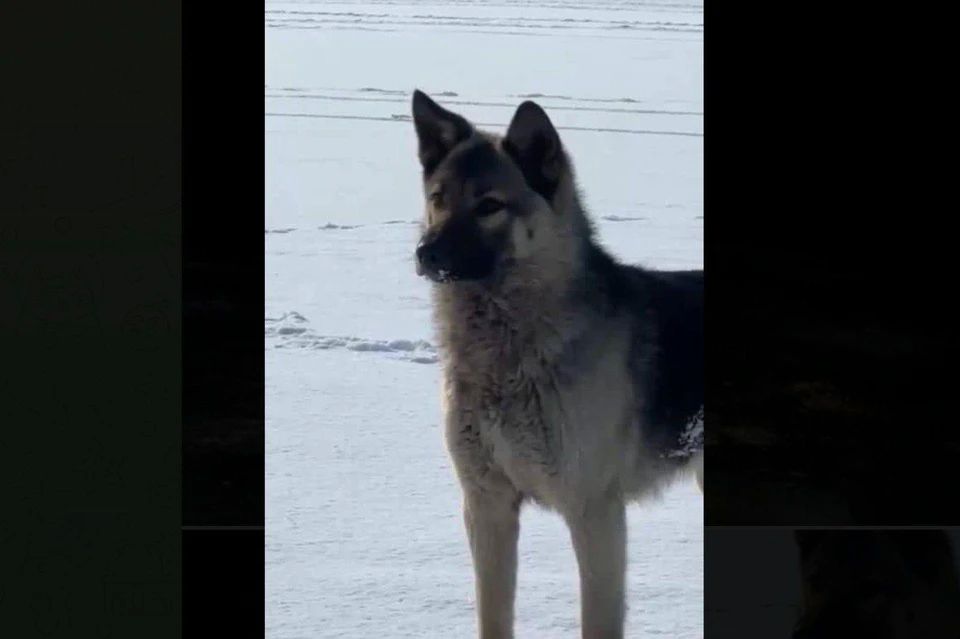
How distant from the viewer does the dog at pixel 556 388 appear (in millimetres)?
3506

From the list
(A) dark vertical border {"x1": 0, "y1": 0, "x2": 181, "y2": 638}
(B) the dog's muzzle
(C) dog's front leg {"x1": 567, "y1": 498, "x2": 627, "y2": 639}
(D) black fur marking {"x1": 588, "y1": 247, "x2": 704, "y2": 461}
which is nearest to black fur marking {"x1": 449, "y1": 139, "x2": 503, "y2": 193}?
(B) the dog's muzzle

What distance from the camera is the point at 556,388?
353cm

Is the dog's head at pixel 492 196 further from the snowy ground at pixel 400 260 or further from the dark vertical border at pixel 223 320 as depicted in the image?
the dark vertical border at pixel 223 320

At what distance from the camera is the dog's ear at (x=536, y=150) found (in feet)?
11.3

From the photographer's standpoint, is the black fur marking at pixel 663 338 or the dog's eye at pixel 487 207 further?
the black fur marking at pixel 663 338

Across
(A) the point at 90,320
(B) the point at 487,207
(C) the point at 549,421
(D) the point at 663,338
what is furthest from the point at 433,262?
(A) the point at 90,320

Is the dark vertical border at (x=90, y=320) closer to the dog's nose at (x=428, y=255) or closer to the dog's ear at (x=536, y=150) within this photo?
the dog's nose at (x=428, y=255)

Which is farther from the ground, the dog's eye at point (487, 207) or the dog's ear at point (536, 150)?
the dog's ear at point (536, 150)

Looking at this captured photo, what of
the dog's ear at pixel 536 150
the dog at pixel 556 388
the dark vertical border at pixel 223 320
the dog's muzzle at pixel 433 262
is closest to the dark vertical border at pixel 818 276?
the dog at pixel 556 388

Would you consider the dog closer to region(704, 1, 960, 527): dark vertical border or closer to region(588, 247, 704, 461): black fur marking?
region(588, 247, 704, 461): black fur marking

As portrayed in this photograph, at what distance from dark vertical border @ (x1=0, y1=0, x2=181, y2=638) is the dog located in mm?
598

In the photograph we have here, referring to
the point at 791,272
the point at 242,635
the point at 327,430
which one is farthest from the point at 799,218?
the point at 242,635

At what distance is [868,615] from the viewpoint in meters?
3.66

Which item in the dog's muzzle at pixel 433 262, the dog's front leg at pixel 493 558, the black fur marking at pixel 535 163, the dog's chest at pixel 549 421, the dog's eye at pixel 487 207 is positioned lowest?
the dog's front leg at pixel 493 558
